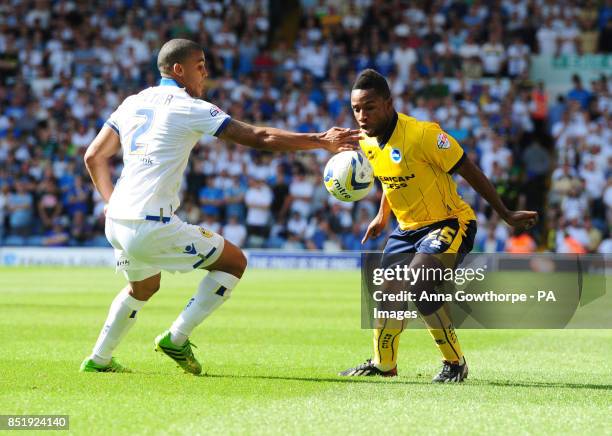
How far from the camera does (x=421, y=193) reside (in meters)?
8.08

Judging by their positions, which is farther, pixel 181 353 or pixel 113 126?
pixel 181 353

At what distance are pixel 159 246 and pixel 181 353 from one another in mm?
943

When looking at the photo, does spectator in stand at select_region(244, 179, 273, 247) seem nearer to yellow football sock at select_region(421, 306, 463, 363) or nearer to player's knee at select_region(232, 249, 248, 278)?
player's knee at select_region(232, 249, 248, 278)

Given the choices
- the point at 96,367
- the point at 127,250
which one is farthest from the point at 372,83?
the point at 96,367

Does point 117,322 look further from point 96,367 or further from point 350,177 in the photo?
point 350,177

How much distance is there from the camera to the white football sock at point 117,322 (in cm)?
804

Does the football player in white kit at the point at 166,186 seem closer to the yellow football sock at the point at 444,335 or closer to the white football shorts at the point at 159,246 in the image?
the white football shorts at the point at 159,246

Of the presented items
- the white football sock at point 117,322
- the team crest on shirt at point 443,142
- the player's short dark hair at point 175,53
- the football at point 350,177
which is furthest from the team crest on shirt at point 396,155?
the white football sock at point 117,322

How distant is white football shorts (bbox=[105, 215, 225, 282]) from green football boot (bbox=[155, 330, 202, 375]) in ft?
1.73

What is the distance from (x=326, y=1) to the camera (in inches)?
1251

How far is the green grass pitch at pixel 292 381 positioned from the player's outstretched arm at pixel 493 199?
120 cm

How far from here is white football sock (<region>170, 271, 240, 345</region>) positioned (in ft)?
26.2

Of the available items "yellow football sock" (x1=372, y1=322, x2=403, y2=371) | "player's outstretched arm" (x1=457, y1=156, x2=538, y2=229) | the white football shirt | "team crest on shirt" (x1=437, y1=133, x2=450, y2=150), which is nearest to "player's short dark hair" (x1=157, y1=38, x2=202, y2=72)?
the white football shirt

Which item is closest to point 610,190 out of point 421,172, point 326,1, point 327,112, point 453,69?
Result: point 453,69
